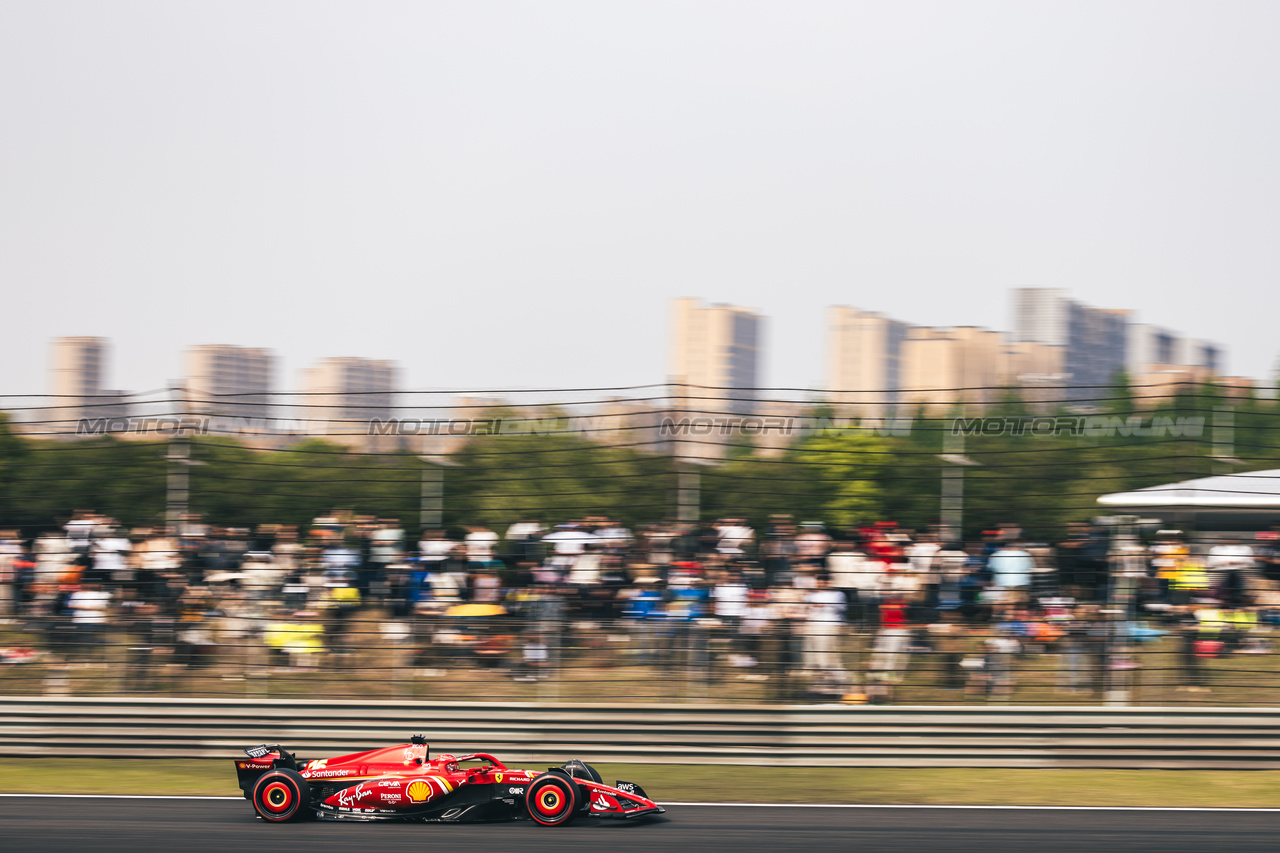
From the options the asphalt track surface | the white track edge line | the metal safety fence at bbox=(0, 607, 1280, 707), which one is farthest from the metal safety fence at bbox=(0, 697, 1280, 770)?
the asphalt track surface

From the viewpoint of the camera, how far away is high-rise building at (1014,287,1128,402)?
145m

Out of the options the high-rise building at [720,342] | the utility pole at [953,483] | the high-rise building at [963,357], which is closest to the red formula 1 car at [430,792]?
the utility pole at [953,483]

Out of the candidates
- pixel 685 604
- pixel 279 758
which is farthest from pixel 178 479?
pixel 685 604

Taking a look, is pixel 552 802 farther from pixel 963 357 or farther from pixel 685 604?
pixel 963 357

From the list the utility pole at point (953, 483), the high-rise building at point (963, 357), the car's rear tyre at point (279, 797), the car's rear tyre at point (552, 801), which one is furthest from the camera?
the high-rise building at point (963, 357)

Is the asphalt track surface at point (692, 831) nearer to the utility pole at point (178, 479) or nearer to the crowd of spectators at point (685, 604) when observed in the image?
the crowd of spectators at point (685, 604)

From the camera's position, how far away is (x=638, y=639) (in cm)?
993

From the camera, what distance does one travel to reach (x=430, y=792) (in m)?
7.66

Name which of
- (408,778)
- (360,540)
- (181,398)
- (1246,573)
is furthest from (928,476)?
(408,778)

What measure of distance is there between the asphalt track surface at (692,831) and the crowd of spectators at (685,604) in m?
1.74

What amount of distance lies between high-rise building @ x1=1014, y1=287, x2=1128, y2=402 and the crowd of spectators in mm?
133696

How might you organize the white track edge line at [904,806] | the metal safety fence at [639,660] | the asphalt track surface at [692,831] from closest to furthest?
1. the asphalt track surface at [692,831]
2. the white track edge line at [904,806]
3. the metal safety fence at [639,660]

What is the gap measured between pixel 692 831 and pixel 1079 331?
6076 inches

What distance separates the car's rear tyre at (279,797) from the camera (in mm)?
7699
